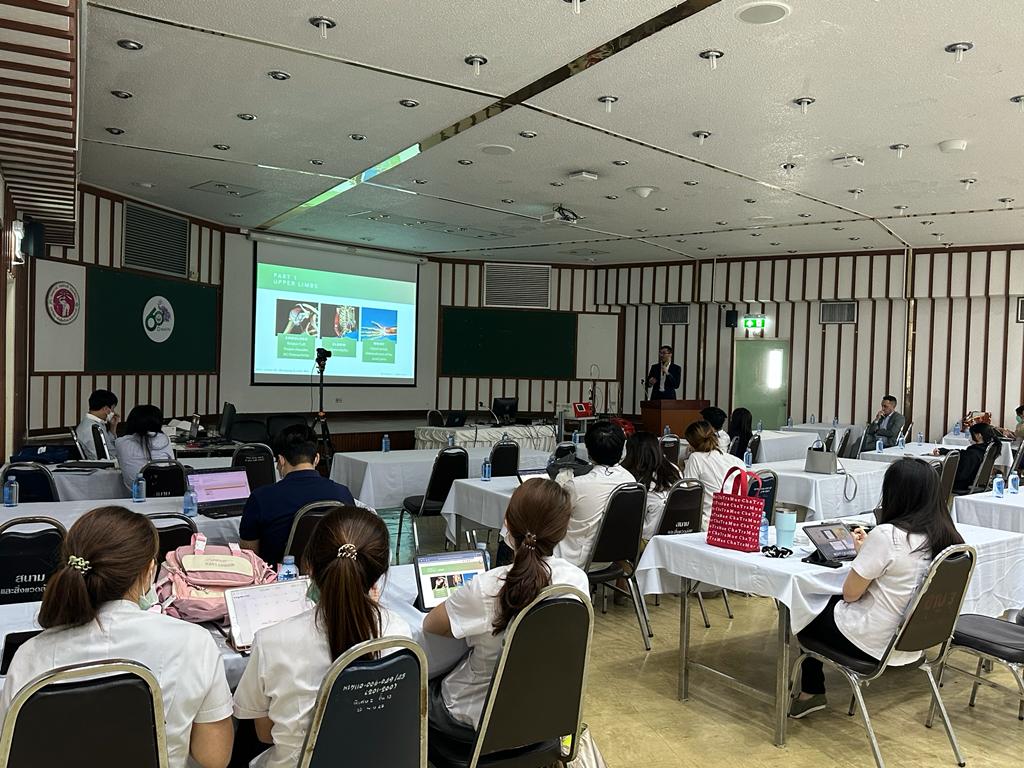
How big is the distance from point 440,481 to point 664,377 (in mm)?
8406

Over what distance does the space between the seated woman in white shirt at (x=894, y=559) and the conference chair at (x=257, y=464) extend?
4.27m

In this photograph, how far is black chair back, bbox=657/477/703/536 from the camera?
16.6ft

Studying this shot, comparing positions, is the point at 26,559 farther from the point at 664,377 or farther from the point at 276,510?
the point at 664,377

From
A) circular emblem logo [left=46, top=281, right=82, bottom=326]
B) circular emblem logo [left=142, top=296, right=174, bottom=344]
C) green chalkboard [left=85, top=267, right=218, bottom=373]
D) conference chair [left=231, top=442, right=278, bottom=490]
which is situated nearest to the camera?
conference chair [left=231, top=442, right=278, bottom=490]

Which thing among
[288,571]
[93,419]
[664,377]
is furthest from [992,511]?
[664,377]

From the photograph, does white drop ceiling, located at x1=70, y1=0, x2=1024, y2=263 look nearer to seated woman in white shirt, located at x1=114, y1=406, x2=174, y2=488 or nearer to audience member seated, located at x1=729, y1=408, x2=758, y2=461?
seated woman in white shirt, located at x1=114, y1=406, x2=174, y2=488

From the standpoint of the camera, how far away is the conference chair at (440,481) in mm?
6645

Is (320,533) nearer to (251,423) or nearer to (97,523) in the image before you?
(97,523)

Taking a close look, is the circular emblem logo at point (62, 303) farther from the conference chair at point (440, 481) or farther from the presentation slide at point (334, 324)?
the conference chair at point (440, 481)

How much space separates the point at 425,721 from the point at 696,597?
3.87 metres

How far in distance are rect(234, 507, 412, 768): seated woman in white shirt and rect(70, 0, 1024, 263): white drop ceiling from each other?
3515 millimetres

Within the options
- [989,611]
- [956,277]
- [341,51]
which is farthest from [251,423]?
[956,277]

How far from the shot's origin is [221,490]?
16.6 ft

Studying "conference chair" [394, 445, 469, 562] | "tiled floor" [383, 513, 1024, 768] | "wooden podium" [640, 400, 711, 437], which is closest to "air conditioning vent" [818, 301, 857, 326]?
"wooden podium" [640, 400, 711, 437]
